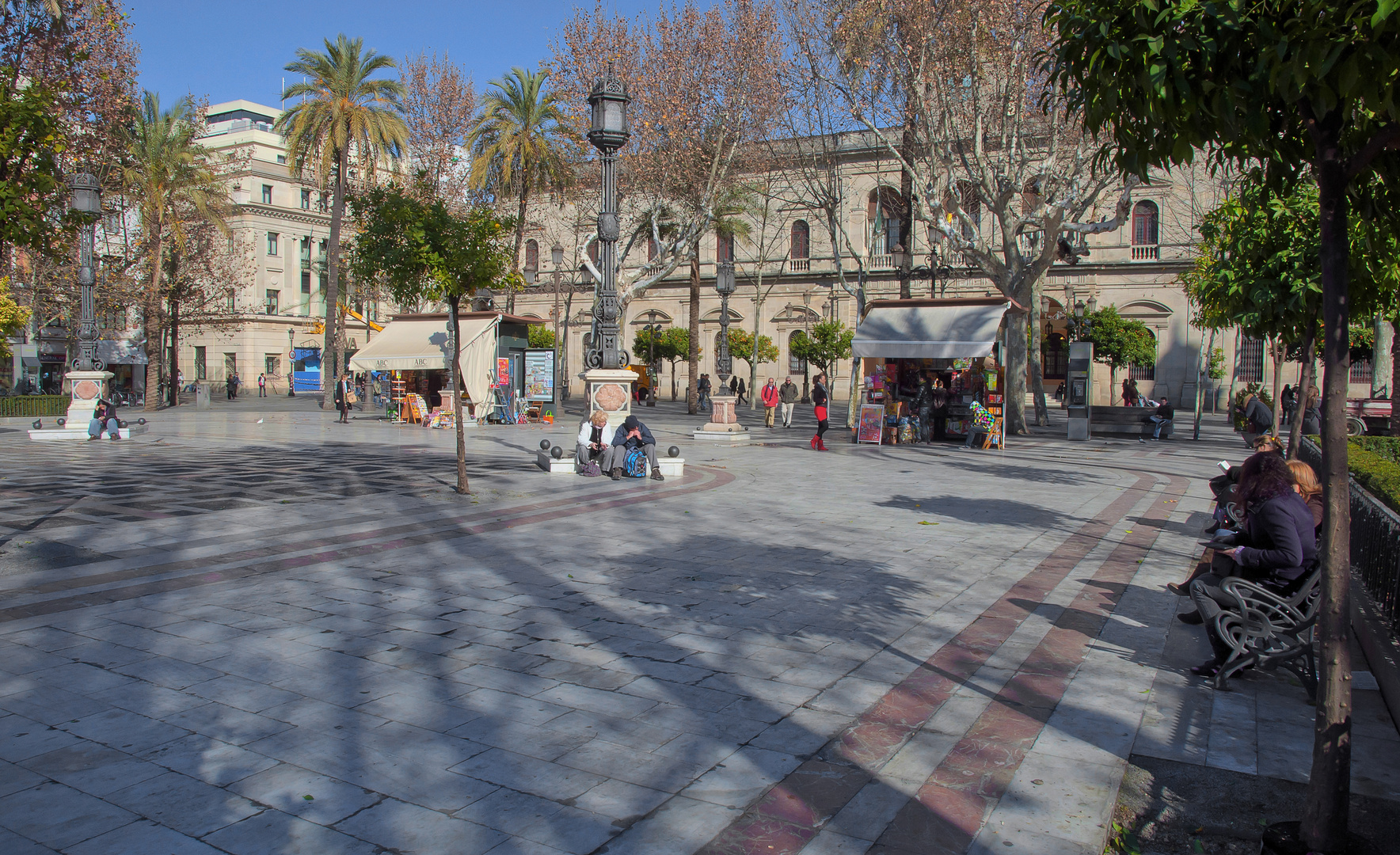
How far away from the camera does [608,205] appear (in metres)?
13.6

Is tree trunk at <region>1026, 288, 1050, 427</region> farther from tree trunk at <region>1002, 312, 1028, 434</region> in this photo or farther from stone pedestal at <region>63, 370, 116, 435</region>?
stone pedestal at <region>63, 370, 116, 435</region>

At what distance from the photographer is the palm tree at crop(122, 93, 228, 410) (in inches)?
1216

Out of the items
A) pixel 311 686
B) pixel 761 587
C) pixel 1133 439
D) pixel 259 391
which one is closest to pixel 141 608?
pixel 311 686

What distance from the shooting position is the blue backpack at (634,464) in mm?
13250

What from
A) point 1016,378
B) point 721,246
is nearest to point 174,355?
point 721,246

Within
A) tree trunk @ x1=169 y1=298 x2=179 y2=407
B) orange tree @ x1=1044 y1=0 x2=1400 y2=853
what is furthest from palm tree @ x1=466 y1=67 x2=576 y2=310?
orange tree @ x1=1044 y1=0 x2=1400 y2=853

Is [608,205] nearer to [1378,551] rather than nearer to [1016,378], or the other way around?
[1378,551]

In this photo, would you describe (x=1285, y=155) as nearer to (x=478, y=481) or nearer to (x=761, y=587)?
(x=761, y=587)

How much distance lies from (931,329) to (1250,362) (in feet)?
82.8

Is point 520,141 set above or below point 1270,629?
above

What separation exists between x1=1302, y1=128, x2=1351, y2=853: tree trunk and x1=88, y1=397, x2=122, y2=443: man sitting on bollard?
71.3 feet

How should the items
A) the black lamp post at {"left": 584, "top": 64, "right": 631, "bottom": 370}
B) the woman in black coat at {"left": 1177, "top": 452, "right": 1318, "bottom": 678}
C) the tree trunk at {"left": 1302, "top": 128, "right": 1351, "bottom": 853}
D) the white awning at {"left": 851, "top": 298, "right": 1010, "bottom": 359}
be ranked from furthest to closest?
the white awning at {"left": 851, "top": 298, "right": 1010, "bottom": 359} → the black lamp post at {"left": 584, "top": 64, "right": 631, "bottom": 370} → the woman in black coat at {"left": 1177, "top": 452, "right": 1318, "bottom": 678} → the tree trunk at {"left": 1302, "top": 128, "right": 1351, "bottom": 853}

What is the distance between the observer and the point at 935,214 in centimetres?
2017

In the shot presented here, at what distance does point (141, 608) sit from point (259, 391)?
53384 millimetres
